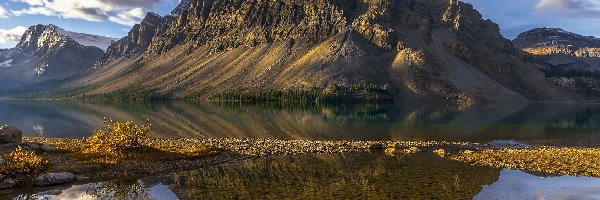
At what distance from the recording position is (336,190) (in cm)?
3688

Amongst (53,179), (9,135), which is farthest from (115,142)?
(9,135)

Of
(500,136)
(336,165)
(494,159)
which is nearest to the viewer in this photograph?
(336,165)

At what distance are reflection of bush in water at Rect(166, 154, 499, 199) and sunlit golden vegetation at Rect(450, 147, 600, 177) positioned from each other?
13.0 feet

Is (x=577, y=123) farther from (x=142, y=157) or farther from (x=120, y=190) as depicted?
(x=120, y=190)

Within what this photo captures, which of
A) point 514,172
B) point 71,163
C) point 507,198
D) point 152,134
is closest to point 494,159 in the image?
point 514,172

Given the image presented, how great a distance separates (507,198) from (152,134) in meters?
63.7

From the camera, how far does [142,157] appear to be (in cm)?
4847

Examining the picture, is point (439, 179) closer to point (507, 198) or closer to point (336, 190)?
point (507, 198)

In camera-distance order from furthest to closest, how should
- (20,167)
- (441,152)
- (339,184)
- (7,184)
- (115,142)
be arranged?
(441,152) → (115,142) → (339,184) → (20,167) → (7,184)

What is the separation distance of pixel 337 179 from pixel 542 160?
2513 centimetres

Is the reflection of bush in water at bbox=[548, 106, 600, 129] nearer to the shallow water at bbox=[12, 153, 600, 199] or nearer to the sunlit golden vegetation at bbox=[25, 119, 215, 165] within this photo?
the shallow water at bbox=[12, 153, 600, 199]

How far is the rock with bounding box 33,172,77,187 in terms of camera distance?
Answer: 38.2 m

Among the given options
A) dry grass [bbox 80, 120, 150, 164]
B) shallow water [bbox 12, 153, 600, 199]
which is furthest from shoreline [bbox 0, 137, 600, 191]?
shallow water [bbox 12, 153, 600, 199]

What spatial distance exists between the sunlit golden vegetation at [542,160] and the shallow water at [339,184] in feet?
10.1
